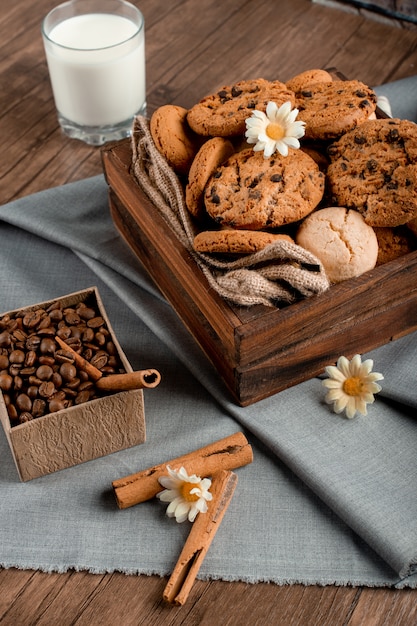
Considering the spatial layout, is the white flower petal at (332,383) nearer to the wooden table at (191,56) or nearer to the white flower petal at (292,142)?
the white flower petal at (292,142)

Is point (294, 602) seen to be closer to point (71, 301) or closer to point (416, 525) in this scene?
point (416, 525)

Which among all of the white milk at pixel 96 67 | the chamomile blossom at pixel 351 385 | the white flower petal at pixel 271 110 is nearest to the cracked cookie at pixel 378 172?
the white flower petal at pixel 271 110

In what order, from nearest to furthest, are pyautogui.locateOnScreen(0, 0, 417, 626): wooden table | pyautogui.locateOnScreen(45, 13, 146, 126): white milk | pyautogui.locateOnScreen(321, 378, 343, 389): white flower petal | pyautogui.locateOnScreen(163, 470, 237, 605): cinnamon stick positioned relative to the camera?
pyautogui.locateOnScreen(163, 470, 237, 605): cinnamon stick < pyautogui.locateOnScreen(321, 378, 343, 389): white flower petal < pyautogui.locateOnScreen(45, 13, 146, 126): white milk < pyautogui.locateOnScreen(0, 0, 417, 626): wooden table

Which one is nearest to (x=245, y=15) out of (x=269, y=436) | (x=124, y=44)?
(x=124, y=44)

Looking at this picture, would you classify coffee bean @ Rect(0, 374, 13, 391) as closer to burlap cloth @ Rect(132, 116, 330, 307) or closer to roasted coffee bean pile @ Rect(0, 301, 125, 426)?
roasted coffee bean pile @ Rect(0, 301, 125, 426)

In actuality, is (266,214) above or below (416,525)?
above

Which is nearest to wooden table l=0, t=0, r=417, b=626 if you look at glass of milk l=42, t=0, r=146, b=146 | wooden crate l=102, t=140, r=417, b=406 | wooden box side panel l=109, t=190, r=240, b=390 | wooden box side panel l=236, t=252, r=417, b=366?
glass of milk l=42, t=0, r=146, b=146
